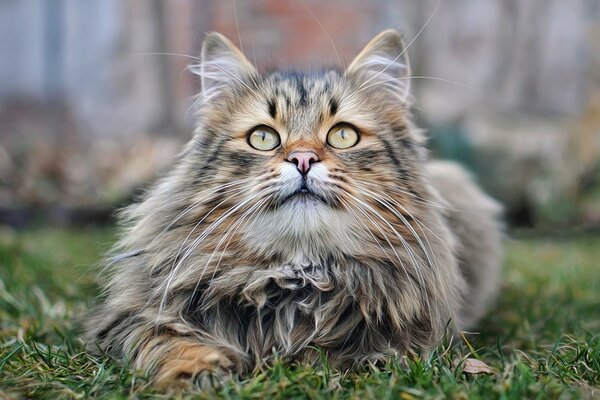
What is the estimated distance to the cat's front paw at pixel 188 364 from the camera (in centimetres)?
216

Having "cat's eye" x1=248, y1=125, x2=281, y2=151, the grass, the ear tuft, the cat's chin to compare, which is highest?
the ear tuft

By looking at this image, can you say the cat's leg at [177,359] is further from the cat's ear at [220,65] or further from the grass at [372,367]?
the cat's ear at [220,65]

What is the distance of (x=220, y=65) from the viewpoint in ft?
9.62

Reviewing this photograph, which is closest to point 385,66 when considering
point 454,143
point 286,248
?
point 286,248

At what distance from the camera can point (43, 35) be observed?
9.30 meters

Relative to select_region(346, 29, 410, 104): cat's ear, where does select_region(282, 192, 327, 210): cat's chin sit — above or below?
below

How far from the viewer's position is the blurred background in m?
7.17

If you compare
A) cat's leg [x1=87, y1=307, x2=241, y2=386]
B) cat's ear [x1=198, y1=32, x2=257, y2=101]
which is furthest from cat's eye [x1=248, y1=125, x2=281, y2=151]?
cat's leg [x1=87, y1=307, x2=241, y2=386]

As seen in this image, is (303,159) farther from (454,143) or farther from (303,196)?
(454,143)

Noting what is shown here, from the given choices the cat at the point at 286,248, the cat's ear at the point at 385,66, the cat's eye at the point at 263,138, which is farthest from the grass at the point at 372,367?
the cat's ear at the point at 385,66

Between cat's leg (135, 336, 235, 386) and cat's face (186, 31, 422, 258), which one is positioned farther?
cat's face (186, 31, 422, 258)

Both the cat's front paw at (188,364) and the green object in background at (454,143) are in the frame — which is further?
the green object in background at (454,143)

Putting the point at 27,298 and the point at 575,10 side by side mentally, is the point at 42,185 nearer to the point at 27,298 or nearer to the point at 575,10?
the point at 27,298

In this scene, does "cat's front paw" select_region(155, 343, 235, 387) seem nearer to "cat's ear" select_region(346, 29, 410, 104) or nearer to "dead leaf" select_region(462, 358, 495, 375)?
"dead leaf" select_region(462, 358, 495, 375)
